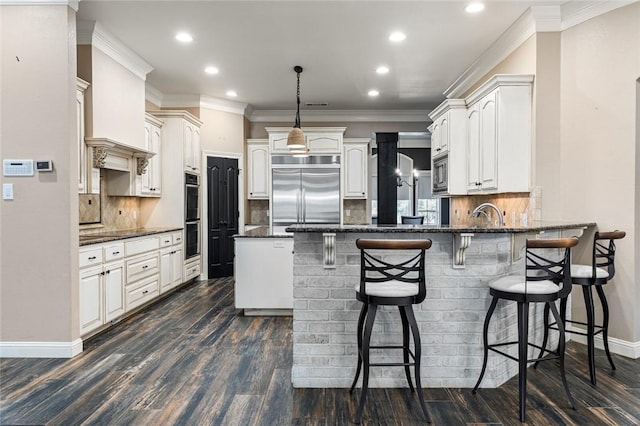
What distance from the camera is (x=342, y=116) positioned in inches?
290

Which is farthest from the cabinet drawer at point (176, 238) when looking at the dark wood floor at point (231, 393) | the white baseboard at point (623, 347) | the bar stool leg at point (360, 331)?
the white baseboard at point (623, 347)

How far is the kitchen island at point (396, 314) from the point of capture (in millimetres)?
2564

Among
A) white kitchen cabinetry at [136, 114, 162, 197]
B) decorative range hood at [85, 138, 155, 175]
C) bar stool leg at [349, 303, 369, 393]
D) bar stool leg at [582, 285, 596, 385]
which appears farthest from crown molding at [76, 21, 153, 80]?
bar stool leg at [582, 285, 596, 385]

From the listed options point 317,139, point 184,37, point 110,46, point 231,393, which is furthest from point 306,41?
point 231,393

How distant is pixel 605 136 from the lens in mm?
3250

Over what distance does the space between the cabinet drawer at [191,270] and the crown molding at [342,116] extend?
9.95 feet

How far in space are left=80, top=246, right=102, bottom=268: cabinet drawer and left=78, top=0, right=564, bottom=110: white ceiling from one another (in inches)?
87.0

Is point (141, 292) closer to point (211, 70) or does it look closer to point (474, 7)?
point (211, 70)

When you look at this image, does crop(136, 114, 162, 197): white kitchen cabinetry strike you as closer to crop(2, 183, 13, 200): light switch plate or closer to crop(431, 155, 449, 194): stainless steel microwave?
crop(2, 183, 13, 200): light switch plate

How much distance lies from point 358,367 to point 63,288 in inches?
96.4

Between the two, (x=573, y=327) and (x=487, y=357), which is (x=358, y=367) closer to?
(x=487, y=357)

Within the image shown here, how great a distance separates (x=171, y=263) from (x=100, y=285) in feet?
5.35

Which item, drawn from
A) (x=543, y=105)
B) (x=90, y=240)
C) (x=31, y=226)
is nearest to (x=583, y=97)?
(x=543, y=105)

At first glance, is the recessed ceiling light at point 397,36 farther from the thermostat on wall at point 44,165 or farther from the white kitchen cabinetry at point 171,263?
the white kitchen cabinetry at point 171,263
